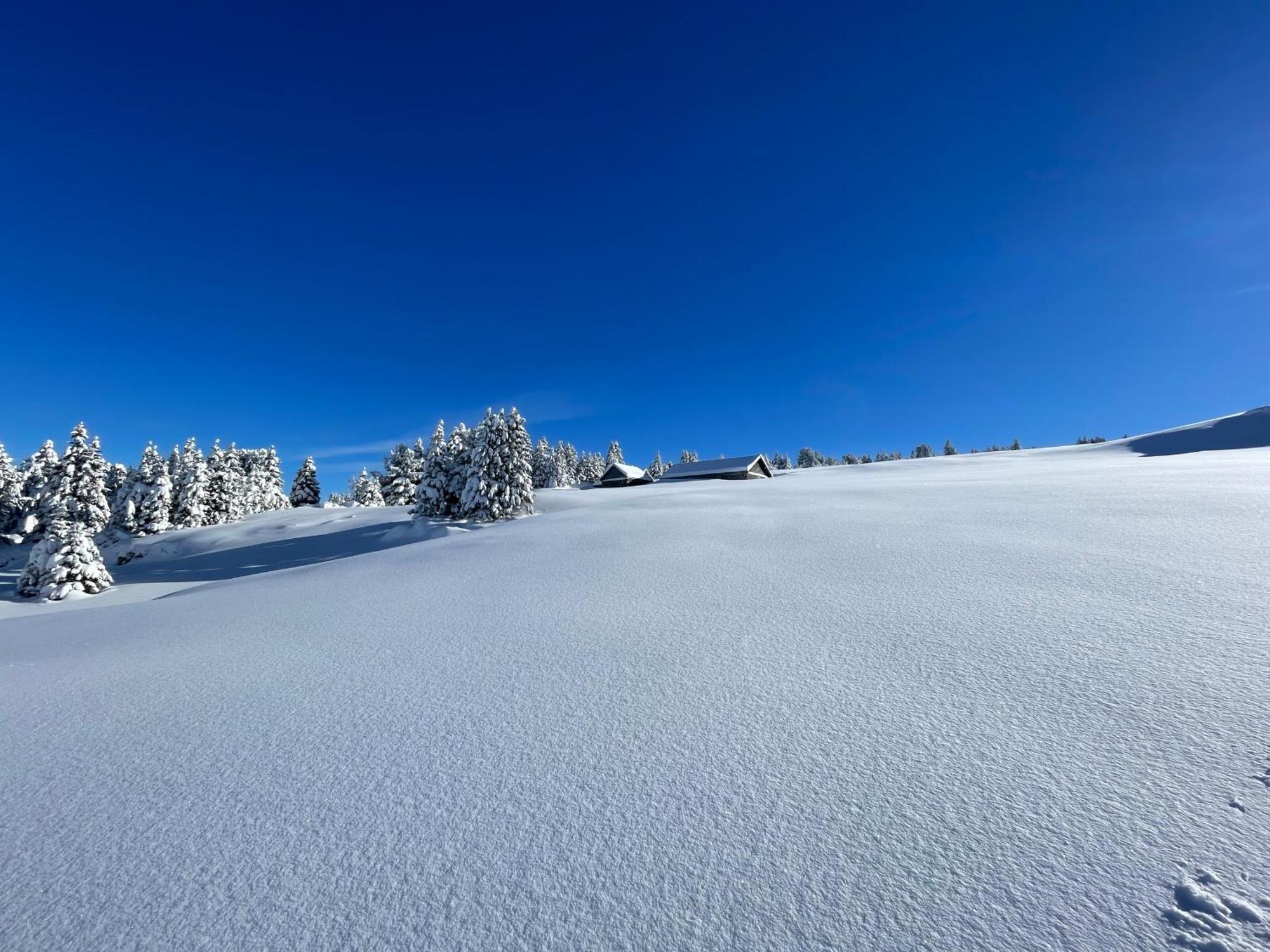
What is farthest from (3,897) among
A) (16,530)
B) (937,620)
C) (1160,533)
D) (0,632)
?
(16,530)

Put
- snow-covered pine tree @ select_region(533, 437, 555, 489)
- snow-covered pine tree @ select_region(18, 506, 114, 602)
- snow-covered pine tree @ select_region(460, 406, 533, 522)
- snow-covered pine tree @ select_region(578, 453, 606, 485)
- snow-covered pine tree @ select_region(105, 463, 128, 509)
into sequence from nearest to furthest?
snow-covered pine tree @ select_region(18, 506, 114, 602) < snow-covered pine tree @ select_region(460, 406, 533, 522) < snow-covered pine tree @ select_region(105, 463, 128, 509) < snow-covered pine tree @ select_region(533, 437, 555, 489) < snow-covered pine tree @ select_region(578, 453, 606, 485)

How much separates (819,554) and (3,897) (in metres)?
7.45

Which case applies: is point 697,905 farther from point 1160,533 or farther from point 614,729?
point 1160,533

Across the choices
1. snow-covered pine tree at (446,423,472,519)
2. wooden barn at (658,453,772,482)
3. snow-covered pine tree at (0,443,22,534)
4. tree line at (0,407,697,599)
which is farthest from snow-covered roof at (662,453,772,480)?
snow-covered pine tree at (0,443,22,534)

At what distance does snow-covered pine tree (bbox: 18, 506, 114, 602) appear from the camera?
71.5ft

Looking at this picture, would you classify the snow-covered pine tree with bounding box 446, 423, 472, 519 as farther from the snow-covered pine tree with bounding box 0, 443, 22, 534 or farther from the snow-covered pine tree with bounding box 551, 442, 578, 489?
the snow-covered pine tree with bounding box 0, 443, 22, 534

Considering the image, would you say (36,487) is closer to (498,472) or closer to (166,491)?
(166,491)

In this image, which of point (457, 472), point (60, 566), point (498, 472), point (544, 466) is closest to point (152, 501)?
point (60, 566)

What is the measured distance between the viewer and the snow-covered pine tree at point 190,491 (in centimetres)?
4238

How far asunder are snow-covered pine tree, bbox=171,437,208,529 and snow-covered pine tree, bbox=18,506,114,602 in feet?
71.2

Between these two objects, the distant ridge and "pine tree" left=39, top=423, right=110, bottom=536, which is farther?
the distant ridge

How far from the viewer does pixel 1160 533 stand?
21.7ft

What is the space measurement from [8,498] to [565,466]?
5690cm

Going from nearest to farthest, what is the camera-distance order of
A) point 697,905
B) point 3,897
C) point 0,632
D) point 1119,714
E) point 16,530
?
point 697,905, point 3,897, point 1119,714, point 0,632, point 16,530
